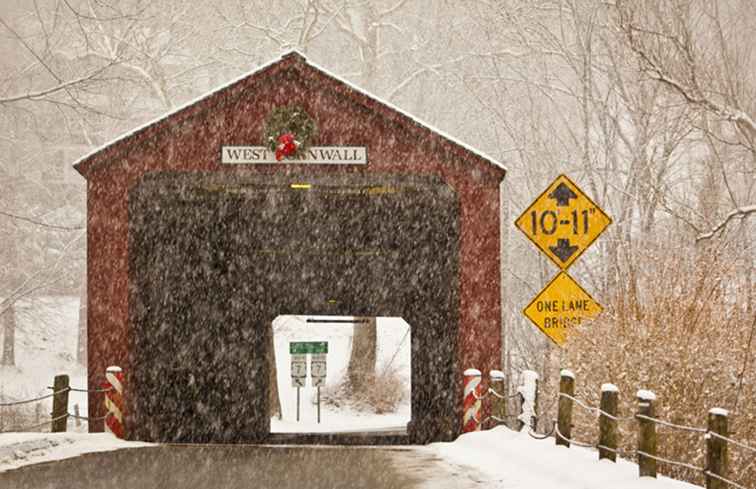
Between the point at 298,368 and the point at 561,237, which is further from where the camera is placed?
the point at 298,368

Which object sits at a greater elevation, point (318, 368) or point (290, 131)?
point (290, 131)

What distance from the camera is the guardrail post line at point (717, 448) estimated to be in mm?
8859

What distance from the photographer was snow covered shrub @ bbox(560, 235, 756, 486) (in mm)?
11812

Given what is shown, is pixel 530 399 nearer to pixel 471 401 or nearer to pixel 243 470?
pixel 471 401

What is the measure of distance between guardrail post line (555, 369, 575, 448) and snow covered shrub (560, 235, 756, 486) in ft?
1.81

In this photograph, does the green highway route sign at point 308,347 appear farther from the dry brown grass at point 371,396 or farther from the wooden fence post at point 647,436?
the wooden fence post at point 647,436

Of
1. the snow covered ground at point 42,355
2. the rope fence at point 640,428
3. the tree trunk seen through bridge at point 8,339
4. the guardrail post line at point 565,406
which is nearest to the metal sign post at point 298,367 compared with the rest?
the snow covered ground at point 42,355

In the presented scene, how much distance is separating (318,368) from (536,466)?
1852cm

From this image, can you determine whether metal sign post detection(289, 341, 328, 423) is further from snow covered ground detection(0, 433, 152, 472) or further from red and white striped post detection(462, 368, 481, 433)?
snow covered ground detection(0, 433, 152, 472)

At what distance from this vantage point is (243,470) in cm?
1225

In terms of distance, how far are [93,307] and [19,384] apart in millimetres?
21601

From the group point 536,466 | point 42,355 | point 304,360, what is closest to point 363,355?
point 304,360

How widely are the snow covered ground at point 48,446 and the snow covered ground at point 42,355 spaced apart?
53.2 ft

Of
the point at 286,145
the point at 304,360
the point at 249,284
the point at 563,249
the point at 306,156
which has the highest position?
the point at 286,145
